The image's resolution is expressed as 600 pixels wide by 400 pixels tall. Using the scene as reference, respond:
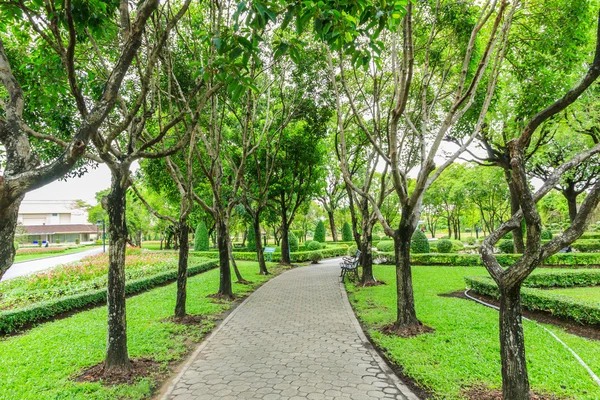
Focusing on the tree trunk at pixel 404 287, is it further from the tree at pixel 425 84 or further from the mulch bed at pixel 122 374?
the mulch bed at pixel 122 374

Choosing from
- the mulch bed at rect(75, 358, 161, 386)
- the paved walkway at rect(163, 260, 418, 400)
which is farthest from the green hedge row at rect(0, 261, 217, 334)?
the paved walkway at rect(163, 260, 418, 400)

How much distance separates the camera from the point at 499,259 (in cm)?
1572

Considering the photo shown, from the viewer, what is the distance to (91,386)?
4.50m

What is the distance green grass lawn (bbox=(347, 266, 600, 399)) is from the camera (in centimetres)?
432

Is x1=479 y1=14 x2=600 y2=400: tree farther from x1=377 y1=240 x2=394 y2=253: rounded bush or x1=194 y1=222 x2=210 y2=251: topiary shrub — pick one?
x1=194 y1=222 x2=210 y2=251: topiary shrub

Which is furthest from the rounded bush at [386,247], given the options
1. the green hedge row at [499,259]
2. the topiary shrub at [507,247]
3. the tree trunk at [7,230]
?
the tree trunk at [7,230]

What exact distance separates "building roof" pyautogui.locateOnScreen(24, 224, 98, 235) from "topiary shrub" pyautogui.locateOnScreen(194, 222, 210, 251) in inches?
1689

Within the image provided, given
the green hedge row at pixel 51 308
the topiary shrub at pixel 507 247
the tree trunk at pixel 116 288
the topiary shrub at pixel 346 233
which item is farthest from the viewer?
Answer: the topiary shrub at pixel 346 233

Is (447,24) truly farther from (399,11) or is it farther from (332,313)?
(332,313)

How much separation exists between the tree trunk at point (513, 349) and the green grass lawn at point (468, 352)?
2.14 feet

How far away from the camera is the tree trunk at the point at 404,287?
21.9ft

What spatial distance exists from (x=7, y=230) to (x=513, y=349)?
494 centimetres

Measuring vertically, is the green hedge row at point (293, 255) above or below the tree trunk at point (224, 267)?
below

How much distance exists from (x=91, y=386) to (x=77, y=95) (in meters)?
3.84
